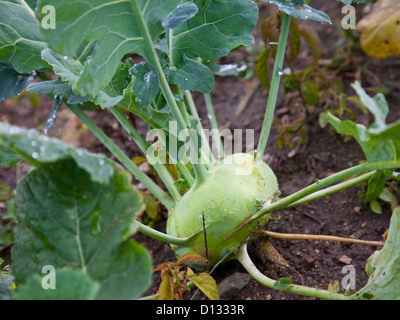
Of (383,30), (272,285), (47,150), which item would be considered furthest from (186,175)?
(383,30)

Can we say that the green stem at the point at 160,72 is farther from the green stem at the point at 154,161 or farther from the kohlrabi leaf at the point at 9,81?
the kohlrabi leaf at the point at 9,81

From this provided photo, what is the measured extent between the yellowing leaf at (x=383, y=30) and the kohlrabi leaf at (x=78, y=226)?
1.31m

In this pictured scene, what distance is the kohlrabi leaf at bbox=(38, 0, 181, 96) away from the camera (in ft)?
2.57

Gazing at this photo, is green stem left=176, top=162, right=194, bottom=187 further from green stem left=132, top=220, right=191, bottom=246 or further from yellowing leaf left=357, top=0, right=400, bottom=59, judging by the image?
yellowing leaf left=357, top=0, right=400, bottom=59

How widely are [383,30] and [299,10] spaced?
70 cm

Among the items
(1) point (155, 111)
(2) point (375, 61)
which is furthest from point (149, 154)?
(2) point (375, 61)

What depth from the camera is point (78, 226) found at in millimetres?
764

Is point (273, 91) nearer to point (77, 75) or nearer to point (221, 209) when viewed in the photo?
point (221, 209)

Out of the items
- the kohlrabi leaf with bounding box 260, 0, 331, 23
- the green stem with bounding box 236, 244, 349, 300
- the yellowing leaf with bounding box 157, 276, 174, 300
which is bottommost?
the green stem with bounding box 236, 244, 349, 300

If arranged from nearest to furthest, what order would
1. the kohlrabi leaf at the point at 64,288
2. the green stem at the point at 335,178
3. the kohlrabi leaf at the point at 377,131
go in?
the kohlrabi leaf at the point at 64,288
the kohlrabi leaf at the point at 377,131
the green stem at the point at 335,178

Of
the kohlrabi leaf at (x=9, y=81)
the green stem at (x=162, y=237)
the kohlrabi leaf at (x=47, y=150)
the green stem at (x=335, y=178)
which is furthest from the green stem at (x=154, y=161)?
the kohlrabi leaf at (x=47, y=150)

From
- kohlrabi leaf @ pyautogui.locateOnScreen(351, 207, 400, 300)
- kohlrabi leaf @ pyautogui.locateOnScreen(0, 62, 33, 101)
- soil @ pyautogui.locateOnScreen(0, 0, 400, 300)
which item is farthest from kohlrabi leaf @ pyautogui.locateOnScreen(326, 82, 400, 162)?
kohlrabi leaf @ pyautogui.locateOnScreen(0, 62, 33, 101)

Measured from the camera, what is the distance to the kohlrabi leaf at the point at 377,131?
29.1 inches

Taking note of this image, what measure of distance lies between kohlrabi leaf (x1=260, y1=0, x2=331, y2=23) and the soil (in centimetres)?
60
